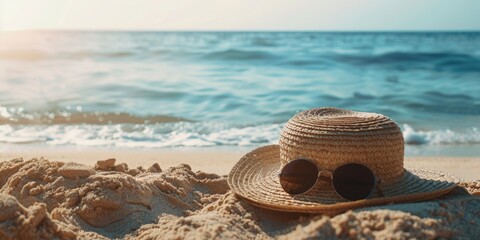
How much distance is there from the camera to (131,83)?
16.1m

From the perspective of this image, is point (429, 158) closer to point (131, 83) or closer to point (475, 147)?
point (475, 147)

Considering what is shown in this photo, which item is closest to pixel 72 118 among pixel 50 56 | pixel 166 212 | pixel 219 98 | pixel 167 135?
pixel 167 135

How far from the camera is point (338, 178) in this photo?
10.2ft

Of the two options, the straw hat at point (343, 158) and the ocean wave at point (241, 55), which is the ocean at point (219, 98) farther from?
the straw hat at point (343, 158)

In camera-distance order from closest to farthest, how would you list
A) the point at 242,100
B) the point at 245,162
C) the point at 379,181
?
the point at 379,181 → the point at 245,162 → the point at 242,100

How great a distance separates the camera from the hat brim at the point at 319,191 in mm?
3021

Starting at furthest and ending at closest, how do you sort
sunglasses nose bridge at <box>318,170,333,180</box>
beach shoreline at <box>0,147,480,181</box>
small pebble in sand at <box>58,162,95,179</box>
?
beach shoreline at <box>0,147,480,181</box> < small pebble in sand at <box>58,162,95,179</box> < sunglasses nose bridge at <box>318,170,333,180</box>

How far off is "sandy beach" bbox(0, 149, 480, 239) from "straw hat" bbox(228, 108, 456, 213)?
0.09 metres

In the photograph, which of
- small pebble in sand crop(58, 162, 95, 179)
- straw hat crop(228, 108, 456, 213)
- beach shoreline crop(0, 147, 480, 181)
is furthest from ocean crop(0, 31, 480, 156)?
straw hat crop(228, 108, 456, 213)

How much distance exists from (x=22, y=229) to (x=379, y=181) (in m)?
1.84

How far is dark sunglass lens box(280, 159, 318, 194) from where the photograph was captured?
3.17 m

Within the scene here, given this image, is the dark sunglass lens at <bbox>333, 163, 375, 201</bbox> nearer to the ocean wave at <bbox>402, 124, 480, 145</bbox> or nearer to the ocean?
the ocean


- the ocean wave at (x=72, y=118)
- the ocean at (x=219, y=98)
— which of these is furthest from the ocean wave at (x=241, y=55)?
the ocean wave at (x=72, y=118)

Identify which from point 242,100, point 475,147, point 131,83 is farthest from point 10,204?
point 131,83
